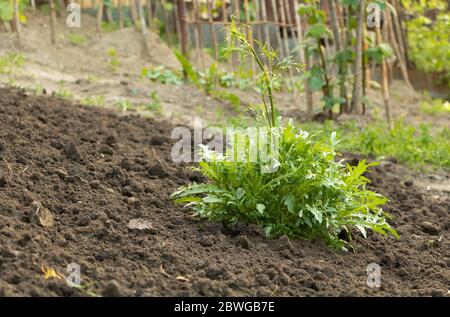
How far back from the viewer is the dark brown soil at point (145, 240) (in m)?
3.34

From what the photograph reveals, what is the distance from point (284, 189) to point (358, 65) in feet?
12.4

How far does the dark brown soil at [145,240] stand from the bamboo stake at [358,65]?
225 cm

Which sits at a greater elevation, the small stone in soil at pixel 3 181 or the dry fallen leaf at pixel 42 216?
the small stone in soil at pixel 3 181

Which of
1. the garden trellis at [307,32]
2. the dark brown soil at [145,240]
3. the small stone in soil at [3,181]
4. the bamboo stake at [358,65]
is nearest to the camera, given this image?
the dark brown soil at [145,240]

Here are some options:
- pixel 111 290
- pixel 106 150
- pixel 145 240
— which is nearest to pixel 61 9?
pixel 106 150

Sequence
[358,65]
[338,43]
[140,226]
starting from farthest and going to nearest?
[338,43] < [358,65] < [140,226]

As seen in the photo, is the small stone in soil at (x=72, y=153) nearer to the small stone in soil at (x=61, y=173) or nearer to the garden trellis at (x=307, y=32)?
the small stone in soil at (x=61, y=173)

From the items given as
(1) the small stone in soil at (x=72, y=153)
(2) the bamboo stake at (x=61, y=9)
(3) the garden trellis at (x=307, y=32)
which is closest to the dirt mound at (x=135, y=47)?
(3) the garden trellis at (x=307, y=32)

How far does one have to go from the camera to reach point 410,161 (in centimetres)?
662

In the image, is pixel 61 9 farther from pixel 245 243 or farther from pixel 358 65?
pixel 245 243

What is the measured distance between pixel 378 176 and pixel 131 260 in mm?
2739

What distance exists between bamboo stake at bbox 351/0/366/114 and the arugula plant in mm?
3516

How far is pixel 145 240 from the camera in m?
3.82

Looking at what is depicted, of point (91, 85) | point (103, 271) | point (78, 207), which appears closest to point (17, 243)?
point (103, 271)
